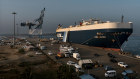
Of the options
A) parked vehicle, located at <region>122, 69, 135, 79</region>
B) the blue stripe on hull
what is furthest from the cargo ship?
parked vehicle, located at <region>122, 69, 135, 79</region>

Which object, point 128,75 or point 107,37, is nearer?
point 128,75

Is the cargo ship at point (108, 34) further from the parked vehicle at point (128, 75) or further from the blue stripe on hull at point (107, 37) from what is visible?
the parked vehicle at point (128, 75)

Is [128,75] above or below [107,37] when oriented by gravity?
below

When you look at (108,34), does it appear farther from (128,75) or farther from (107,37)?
(128,75)

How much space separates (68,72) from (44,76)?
8598 mm

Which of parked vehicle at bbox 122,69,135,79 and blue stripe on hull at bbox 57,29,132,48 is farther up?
blue stripe on hull at bbox 57,29,132,48

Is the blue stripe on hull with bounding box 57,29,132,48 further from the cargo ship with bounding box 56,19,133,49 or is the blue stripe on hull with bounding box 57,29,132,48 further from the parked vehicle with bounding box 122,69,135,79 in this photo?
the parked vehicle with bounding box 122,69,135,79

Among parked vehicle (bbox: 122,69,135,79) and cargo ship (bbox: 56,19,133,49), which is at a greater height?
cargo ship (bbox: 56,19,133,49)

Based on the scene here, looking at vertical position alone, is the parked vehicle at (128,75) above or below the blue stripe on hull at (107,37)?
below

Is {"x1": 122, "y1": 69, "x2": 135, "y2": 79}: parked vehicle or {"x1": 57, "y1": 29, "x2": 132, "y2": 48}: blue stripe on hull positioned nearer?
{"x1": 122, "y1": 69, "x2": 135, "y2": 79}: parked vehicle

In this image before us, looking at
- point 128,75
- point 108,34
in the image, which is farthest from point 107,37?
point 128,75

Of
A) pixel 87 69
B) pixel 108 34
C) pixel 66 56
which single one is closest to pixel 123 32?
pixel 108 34

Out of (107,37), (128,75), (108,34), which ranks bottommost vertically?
(128,75)

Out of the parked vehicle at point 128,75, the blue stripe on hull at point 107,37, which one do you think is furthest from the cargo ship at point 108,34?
the parked vehicle at point 128,75
